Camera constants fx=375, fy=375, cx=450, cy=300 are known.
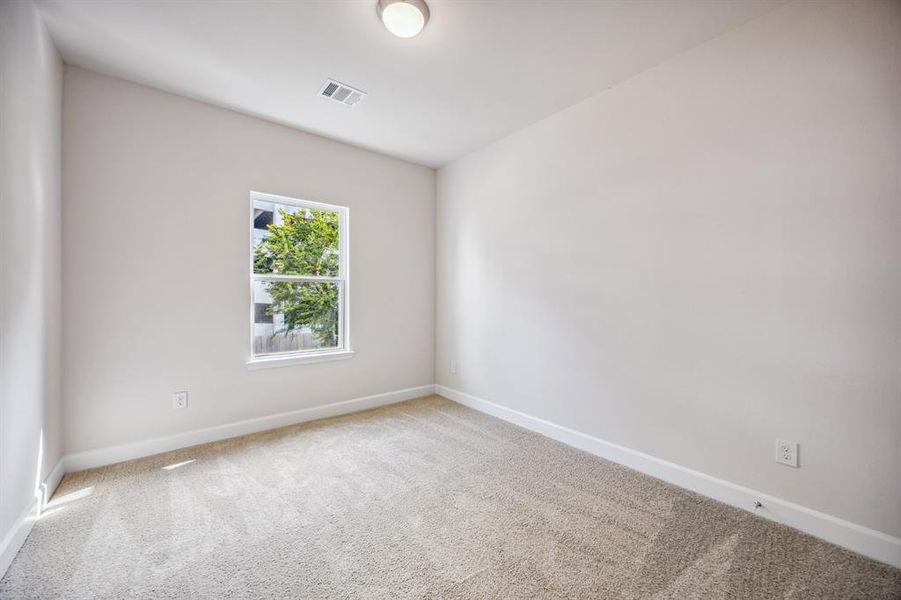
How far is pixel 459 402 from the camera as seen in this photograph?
12.9ft

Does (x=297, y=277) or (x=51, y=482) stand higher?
(x=297, y=277)

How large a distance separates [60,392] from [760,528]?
13.3 ft

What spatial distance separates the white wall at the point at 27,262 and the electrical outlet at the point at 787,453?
350 centimetres

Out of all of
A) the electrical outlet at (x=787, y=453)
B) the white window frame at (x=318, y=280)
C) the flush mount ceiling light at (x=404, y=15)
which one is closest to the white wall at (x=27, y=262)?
the white window frame at (x=318, y=280)

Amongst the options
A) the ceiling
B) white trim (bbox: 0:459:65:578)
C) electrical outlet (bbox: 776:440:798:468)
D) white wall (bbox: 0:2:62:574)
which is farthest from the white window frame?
electrical outlet (bbox: 776:440:798:468)

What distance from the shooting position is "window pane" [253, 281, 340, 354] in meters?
3.18

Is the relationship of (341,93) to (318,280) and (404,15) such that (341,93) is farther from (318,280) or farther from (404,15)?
(318,280)

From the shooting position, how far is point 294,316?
3.38 m

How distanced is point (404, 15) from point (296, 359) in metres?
2.65

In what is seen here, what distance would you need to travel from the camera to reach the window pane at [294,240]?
10.4ft

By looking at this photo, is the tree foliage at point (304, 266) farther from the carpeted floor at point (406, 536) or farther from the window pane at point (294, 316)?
the carpeted floor at point (406, 536)

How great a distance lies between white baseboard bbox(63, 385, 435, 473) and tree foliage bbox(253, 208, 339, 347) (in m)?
0.64

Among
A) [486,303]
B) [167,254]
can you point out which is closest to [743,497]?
[486,303]

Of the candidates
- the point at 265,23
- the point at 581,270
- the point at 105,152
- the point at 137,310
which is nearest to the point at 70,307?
the point at 137,310
